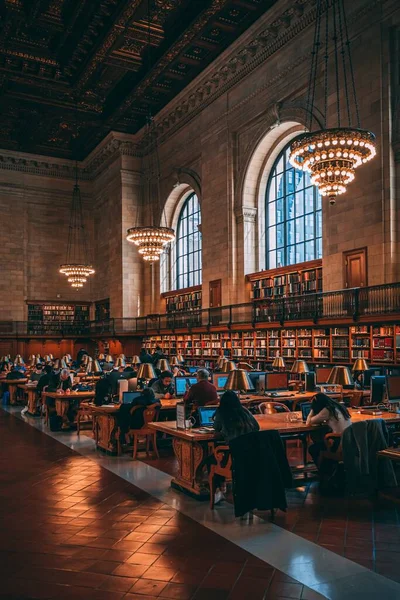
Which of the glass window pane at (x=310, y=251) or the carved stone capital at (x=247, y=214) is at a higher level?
the carved stone capital at (x=247, y=214)

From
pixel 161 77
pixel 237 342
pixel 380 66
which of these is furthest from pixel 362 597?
pixel 161 77

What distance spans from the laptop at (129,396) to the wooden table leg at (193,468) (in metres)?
2.01

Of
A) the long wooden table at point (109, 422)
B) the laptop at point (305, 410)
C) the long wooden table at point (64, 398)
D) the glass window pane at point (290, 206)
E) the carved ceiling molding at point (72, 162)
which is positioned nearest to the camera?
the laptop at point (305, 410)

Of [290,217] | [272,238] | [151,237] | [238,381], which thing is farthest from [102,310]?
[238,381]

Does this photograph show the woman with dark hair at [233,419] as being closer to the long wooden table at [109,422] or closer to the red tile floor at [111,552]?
the red tile floor at [111,552]

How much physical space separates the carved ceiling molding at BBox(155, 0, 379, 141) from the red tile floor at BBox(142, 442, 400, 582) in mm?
10760

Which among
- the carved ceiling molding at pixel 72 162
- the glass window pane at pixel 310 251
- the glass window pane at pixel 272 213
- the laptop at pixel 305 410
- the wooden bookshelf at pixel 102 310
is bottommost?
the laptop at pixel 305 410

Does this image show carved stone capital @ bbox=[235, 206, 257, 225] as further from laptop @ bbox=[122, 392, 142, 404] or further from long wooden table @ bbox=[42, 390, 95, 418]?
laptop @ bbox=[122, 392, 142, 404]

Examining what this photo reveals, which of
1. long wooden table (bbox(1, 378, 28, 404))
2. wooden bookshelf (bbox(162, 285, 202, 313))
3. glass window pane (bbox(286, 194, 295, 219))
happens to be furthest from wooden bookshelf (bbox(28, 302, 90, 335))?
glass window pane (bbox(286, 194, 295, 219))

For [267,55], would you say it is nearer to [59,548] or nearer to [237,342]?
[237,342]

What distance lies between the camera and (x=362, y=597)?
132 inches

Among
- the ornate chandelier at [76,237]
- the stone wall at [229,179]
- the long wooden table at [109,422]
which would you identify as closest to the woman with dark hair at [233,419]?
the long wooden table at [109,422]

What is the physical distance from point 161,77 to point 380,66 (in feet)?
28.7

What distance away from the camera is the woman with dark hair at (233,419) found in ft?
16.8
